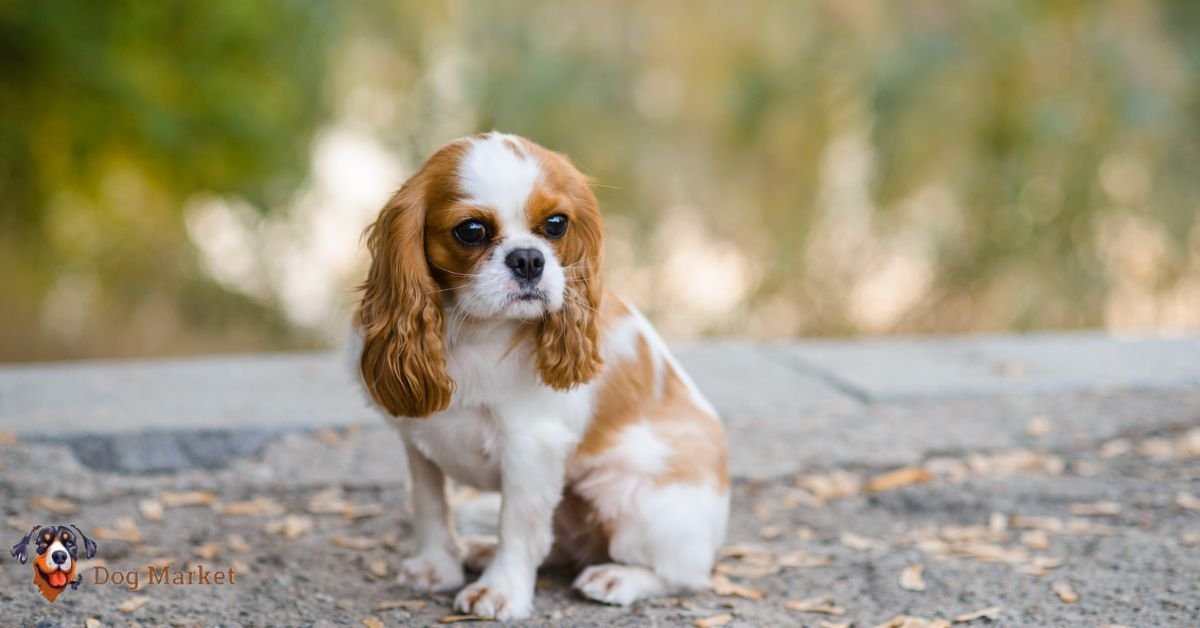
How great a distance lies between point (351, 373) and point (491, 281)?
21.8 inches

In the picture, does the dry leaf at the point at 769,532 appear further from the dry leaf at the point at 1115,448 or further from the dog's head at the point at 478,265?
the dry leaf at the point at 1115,448

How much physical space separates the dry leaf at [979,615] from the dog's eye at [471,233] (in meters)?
1.44

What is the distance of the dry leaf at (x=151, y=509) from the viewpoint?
334cm

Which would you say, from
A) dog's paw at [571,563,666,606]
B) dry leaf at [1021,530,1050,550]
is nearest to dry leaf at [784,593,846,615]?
dog's paw at [571,563,666,606]

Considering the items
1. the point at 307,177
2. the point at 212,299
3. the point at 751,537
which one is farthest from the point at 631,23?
the point at 751,537

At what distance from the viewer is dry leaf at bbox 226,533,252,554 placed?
10.2 ft

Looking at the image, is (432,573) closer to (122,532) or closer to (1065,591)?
(122,532)

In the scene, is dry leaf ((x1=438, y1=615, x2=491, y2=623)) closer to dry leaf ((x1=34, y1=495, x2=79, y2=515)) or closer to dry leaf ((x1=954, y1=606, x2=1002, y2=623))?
dry leaf ((x1=954, y1=606, x2=1002, y2=623))

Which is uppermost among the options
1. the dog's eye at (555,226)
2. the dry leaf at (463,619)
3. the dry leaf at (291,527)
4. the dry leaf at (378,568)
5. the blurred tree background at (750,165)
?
the blurred tree background at (750,165)

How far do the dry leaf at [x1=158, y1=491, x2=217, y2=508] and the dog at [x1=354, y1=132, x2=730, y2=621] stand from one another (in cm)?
93

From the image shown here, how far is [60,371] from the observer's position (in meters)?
4.92

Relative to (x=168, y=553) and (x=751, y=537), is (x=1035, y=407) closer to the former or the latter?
(x=751, y=537)

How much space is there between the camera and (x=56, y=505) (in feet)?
11.1

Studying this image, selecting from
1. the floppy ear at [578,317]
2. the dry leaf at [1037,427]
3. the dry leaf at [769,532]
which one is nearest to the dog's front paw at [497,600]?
the floppy ear at [578,317]
